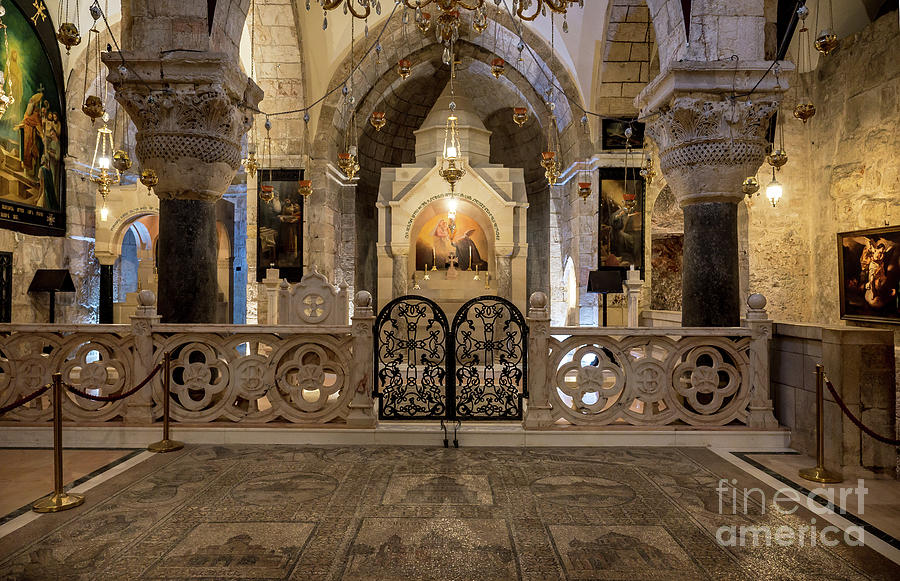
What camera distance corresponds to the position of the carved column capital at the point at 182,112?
5188mm

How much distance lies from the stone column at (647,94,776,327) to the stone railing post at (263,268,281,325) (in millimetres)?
6741

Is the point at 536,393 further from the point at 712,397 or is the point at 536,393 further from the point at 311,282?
the point at 311,282

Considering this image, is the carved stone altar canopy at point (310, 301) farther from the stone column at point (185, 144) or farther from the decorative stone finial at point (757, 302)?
the decorative stone finial at point (757, 302)

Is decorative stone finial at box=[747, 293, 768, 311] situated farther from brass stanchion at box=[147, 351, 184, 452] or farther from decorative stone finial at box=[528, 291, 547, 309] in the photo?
brass stanchion at box=[147, 351, 184, 452]

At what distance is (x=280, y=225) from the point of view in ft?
38.6

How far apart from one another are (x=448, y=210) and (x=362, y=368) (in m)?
8.21

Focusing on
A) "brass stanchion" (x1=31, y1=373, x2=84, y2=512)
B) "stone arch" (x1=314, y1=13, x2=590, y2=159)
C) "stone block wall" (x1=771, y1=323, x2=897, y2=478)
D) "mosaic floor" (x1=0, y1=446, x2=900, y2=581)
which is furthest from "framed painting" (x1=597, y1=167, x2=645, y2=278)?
"brass stanchion" (x1=31, y1=373, x2=84, y2=512)

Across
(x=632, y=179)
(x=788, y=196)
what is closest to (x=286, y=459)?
(x=632, y=179)

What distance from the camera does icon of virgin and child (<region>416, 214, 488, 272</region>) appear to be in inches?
515

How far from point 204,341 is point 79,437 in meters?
1.30

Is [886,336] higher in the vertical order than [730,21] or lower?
lower

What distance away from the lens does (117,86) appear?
5324 millimetres

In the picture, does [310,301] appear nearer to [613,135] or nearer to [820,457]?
[820,457]

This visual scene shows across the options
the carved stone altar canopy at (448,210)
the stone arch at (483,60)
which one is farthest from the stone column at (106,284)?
the carved stone altar canopy at (448,210)
